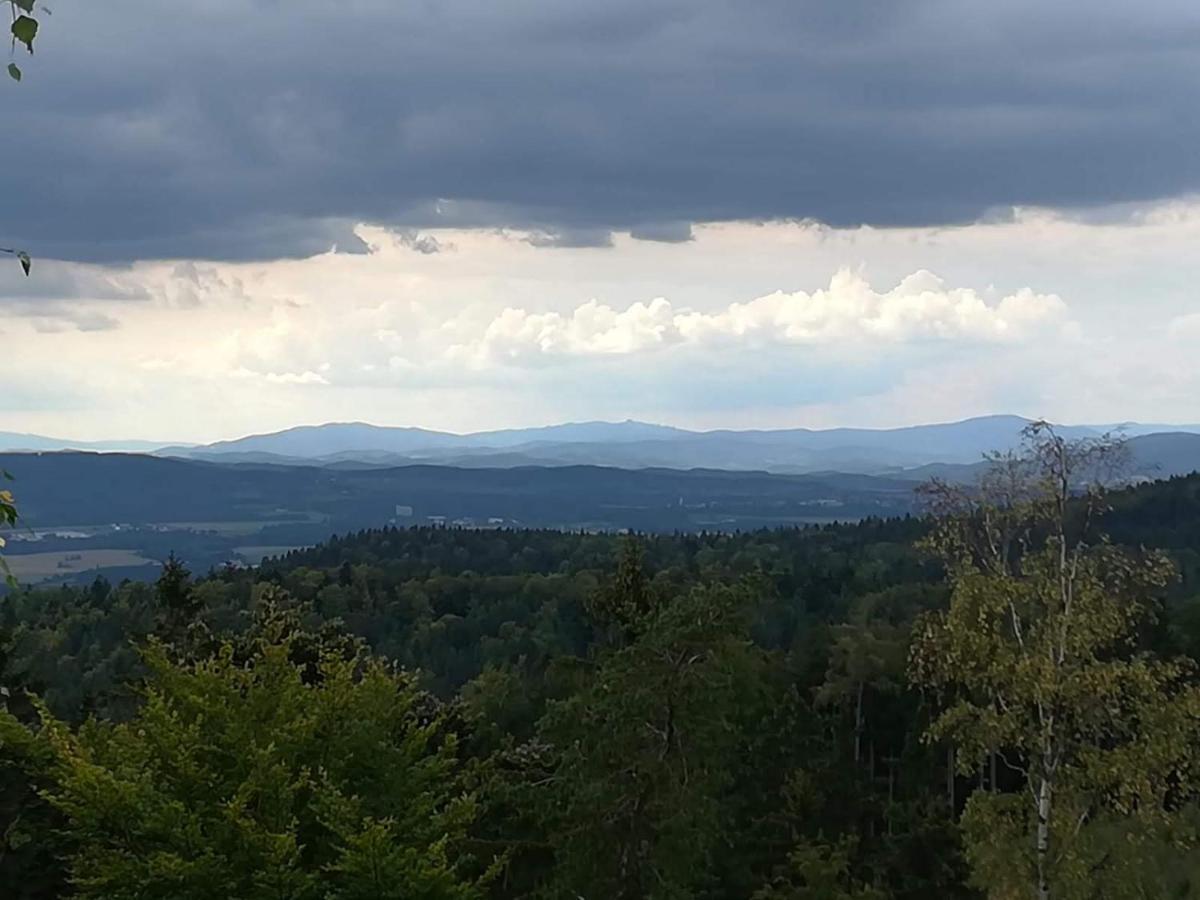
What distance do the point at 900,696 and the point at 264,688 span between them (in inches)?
1725

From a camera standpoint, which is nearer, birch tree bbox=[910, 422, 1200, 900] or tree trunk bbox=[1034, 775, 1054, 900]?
birch tree bbox=[910, 422, 1200, 900]

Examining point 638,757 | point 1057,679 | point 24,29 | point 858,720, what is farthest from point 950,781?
point 24,29

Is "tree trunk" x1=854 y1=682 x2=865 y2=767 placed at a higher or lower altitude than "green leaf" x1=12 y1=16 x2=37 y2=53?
lower

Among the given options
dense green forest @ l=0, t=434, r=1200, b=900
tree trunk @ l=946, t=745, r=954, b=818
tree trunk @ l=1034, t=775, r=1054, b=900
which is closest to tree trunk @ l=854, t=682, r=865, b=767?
tree trunk @ l=946, t=745, r=954, b=818

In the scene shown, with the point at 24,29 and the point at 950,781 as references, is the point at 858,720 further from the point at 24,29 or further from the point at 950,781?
the point at 24,29

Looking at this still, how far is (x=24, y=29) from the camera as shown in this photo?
166 inches

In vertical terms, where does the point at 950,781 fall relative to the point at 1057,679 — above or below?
below

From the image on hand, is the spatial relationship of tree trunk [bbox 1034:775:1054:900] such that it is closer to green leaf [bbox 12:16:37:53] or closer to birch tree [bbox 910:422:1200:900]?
birch tree [bbox 910:422:1200:900]

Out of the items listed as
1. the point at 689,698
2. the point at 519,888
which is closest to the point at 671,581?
the point at 519,888

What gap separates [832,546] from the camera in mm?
148250

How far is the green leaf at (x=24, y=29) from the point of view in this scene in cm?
420

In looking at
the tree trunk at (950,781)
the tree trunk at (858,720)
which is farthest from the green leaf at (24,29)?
the tree trunk at (858,720)

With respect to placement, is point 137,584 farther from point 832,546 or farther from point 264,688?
point 264,688

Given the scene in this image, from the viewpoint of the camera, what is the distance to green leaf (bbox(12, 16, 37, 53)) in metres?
4.20
